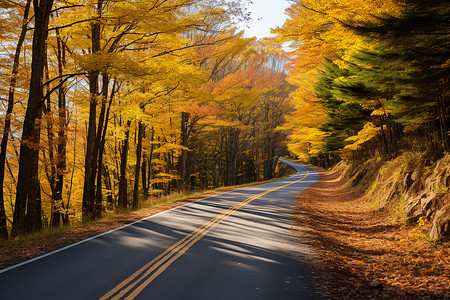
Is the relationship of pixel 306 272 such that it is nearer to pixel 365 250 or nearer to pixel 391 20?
pixel 365 250

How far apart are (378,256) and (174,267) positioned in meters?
5.00

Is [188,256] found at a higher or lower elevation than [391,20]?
lower

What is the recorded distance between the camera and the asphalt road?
5441 mm

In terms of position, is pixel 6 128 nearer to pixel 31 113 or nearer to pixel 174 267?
pixel 31 113

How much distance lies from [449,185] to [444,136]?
253 cm

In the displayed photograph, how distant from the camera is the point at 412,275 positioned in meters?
6.32

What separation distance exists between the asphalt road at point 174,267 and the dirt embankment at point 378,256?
612 mm

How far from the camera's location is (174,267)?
6.68 metres

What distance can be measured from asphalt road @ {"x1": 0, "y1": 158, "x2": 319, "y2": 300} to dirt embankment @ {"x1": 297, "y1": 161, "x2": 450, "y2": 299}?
61cm

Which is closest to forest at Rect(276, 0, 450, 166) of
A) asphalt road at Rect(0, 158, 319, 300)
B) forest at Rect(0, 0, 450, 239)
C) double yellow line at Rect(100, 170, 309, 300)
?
forest at Rect(0, 0, 450, 239)

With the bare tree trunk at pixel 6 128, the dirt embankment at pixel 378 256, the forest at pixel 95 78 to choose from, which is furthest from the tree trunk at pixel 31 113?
the dirt embankment at pixel 378 256

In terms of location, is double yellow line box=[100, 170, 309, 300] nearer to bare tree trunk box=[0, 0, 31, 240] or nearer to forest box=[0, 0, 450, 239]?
forest box=[0, 0, 450, 239]

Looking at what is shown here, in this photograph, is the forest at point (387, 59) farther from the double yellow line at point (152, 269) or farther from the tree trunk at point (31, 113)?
the tree trunk at point (31, 113)

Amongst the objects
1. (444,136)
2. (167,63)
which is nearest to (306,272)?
(444,136)
